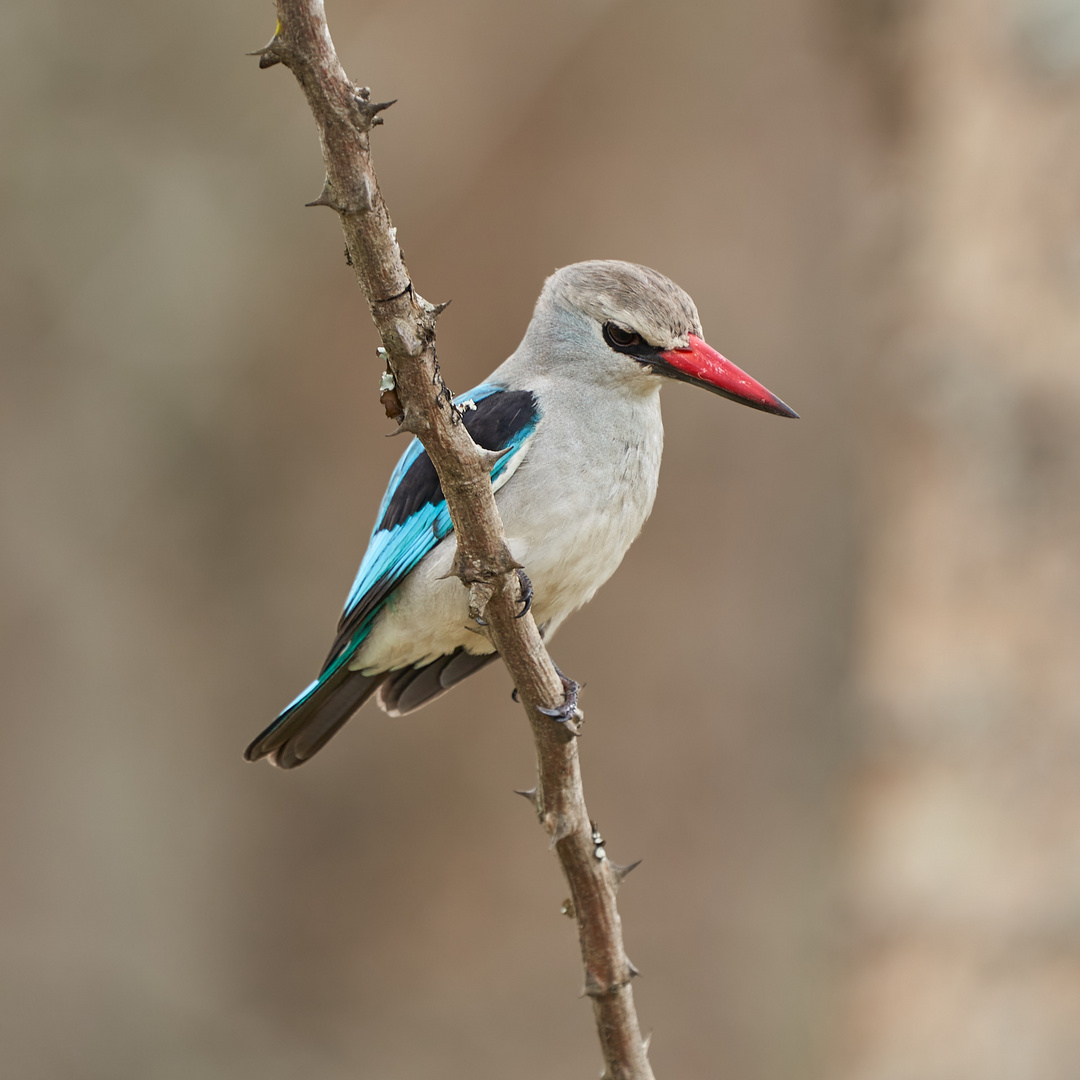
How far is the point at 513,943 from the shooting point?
15.2 ft

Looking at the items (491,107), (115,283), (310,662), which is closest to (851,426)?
(491,107)

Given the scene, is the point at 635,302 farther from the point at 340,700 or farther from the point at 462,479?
the point at 340,700

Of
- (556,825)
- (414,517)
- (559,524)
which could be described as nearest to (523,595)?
(556,825)

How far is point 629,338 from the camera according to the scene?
263 centimetres

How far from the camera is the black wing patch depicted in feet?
8.36

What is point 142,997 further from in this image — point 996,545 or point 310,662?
point 996,545

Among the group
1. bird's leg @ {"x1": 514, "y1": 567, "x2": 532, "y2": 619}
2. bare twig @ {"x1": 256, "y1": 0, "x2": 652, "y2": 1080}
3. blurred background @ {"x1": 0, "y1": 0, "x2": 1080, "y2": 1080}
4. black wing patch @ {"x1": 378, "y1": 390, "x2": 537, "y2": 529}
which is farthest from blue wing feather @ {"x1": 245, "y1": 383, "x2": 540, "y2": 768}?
blurred background @ {"x1": 0, "y1": 0, "x2": 1080, "y2": 1080}

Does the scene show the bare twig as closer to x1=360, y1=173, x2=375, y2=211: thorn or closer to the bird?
x1=360, y1=173, x2=375, y2=211: thorn

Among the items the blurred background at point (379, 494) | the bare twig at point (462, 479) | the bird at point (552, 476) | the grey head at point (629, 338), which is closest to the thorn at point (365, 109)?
the bare twig at point (462, 479)

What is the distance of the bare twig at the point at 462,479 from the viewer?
1.31m

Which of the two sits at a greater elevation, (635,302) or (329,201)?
(635,302)

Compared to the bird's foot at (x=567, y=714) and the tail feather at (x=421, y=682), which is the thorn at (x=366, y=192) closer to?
the bird's foot at (x=567, y=714)

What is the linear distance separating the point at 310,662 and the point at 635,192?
2283mm

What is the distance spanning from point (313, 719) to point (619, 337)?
1.20 meters
